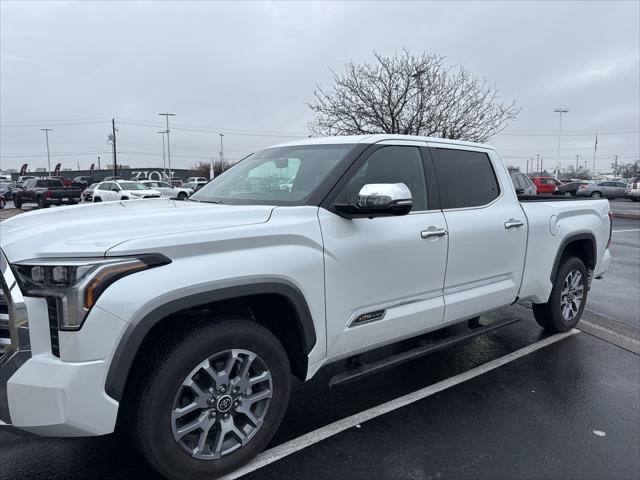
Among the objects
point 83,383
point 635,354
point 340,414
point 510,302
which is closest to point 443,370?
point 510,302

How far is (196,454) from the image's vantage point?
2.51 m

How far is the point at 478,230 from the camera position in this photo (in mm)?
3785

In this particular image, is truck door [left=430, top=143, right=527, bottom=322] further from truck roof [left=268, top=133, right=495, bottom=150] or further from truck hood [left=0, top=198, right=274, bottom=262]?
truck hood [left=0, top=198, right=274, bottom=262]

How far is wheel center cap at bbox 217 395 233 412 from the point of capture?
2.56m

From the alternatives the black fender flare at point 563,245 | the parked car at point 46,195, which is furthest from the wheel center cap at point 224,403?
the parked car at point 46,195

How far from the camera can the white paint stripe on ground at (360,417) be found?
111 inches

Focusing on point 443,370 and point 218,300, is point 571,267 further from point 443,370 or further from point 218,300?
point 218,300

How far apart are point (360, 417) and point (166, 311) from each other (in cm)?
171

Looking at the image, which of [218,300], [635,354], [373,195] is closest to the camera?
[218,300]

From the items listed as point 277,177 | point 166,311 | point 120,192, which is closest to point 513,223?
point 277,177

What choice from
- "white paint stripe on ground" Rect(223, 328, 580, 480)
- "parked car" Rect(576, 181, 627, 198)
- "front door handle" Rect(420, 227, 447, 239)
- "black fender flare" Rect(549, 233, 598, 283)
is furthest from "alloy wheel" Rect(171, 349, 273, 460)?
"parked car" Rect(576, 181, 627, 198)

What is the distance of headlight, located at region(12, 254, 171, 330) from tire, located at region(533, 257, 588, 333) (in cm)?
413

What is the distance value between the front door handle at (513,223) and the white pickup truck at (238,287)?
27 mm

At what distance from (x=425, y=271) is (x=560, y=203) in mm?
2254
